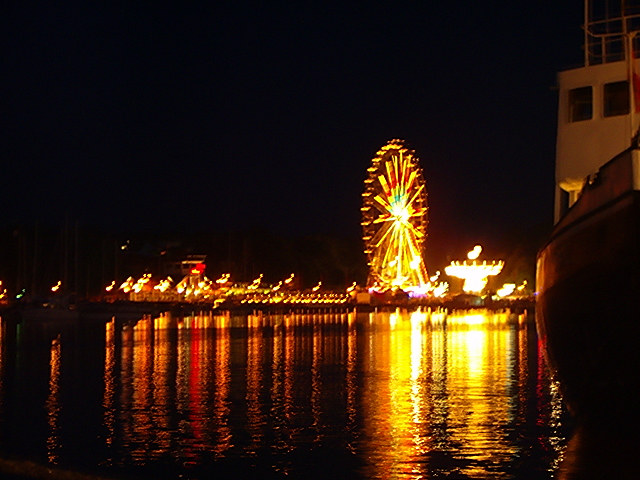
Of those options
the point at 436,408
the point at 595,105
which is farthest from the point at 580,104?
the point at 436,408

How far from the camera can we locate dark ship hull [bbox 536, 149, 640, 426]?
12961mm

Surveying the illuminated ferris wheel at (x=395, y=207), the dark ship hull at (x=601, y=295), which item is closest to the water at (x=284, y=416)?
the dark ship hull at (x=601, y=295)

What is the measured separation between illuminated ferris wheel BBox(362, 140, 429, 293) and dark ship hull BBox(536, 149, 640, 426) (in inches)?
2721

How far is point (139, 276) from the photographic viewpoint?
170m

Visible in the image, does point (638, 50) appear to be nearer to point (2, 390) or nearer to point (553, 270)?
point (553, 270)

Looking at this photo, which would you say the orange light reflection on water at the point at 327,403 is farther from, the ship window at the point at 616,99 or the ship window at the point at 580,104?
the ship window at the point at 616,99

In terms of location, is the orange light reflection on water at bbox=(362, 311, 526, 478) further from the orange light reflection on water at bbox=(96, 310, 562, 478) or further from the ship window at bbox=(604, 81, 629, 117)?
the ship window at bbox=(604, 81, 629, 117)

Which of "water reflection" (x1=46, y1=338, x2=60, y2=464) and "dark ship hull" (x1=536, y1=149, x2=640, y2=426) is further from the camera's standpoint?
"water reflection" (x1=46, y1=338, x2=60, y2=464)

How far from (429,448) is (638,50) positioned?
662cm

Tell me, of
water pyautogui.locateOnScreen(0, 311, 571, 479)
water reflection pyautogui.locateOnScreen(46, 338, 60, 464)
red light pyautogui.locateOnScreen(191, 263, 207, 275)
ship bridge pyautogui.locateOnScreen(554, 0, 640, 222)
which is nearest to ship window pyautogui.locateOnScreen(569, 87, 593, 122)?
ship bridge pyautogui.locateOnScreen(554, 0, 640, 222)

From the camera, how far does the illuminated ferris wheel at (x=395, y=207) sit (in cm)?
8481

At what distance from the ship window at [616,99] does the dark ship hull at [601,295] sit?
2348 millimetres

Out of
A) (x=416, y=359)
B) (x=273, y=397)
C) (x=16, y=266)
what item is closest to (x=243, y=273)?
(x=16, y=266)

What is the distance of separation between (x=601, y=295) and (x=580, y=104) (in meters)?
4.91
